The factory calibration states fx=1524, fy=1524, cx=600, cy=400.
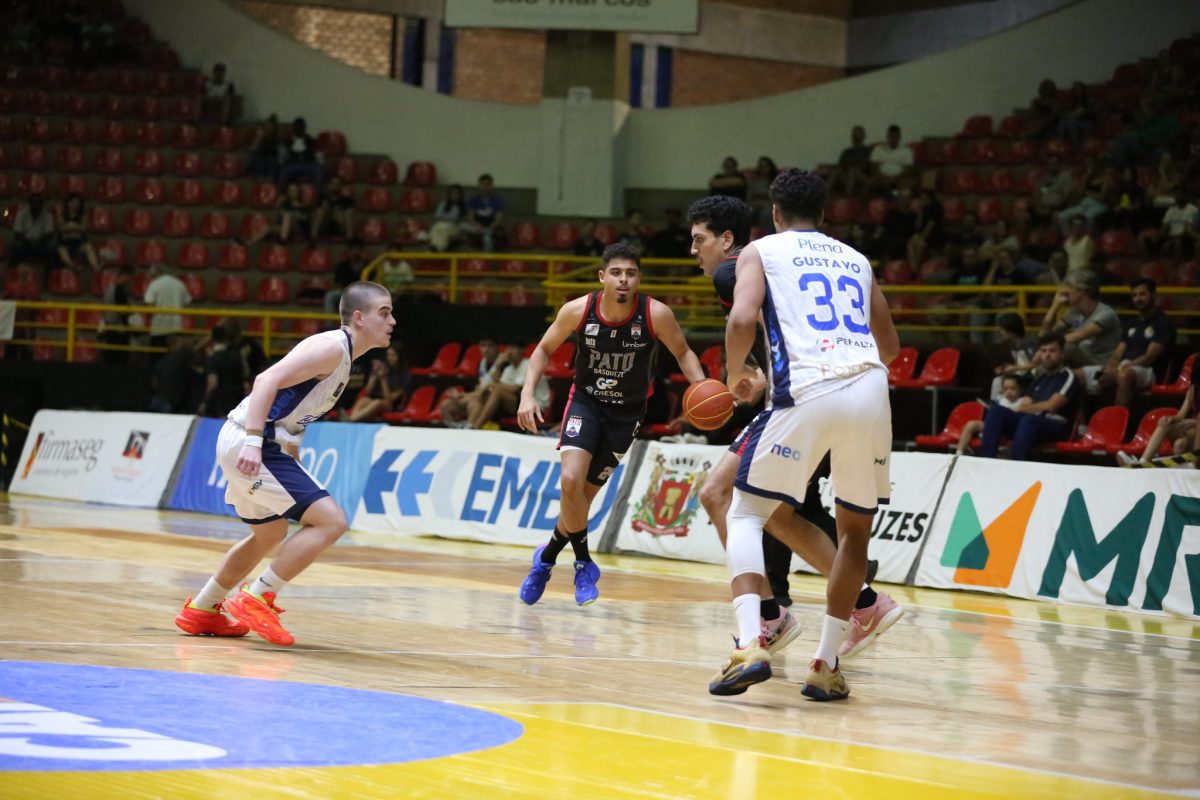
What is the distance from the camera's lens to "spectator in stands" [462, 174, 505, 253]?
24.3 m

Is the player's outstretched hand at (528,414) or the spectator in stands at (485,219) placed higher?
the spectator in stands at (485,219)

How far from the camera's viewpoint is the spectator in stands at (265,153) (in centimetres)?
2631

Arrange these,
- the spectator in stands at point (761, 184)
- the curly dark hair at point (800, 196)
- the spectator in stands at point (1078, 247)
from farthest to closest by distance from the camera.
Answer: the spectator in stands at point (761, 184) < the spectator in stands at point (1078, 247) < the curly dark hair at point (800, 196)

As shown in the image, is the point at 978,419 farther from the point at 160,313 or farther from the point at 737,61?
the point at 737,61

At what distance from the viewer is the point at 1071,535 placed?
11.4 meters

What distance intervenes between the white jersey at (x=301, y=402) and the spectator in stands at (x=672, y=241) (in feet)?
50.9

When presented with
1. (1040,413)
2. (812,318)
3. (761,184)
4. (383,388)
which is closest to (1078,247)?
(1040,413)

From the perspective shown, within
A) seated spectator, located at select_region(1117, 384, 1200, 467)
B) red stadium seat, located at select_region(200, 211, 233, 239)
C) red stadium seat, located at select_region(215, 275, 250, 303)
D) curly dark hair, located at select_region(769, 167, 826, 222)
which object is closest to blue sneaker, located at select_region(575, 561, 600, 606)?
curly dark hair, located at select_region(769, 167, 826, 222)

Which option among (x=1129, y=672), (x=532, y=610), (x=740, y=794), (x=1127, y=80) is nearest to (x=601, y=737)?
(x=740, y=794)

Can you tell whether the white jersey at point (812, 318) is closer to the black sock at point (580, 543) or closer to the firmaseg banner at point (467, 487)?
the black sock at point (580, 543)

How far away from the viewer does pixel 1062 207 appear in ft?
69.3

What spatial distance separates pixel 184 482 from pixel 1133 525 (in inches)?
462

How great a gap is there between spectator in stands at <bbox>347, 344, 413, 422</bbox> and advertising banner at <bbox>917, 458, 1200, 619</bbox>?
379 inches

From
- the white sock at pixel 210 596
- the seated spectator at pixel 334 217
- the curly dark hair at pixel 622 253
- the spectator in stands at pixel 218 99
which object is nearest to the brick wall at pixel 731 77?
the spectator in stands at pixel 218 99
